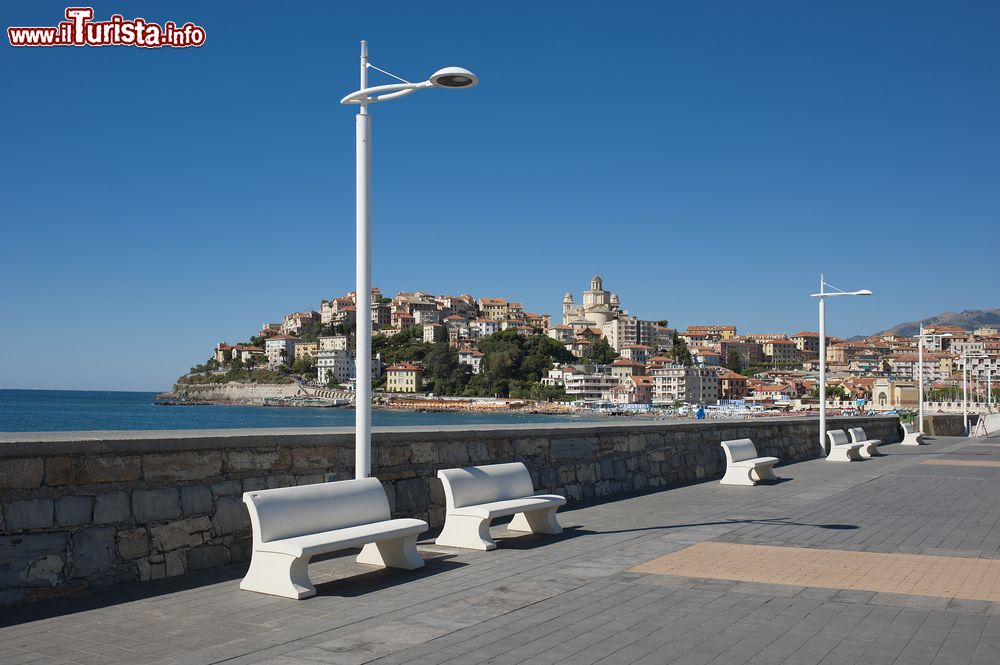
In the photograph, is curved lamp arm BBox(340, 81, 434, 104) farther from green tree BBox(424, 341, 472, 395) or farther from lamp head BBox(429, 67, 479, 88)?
green tree BBox(424, 341, 472, 395)

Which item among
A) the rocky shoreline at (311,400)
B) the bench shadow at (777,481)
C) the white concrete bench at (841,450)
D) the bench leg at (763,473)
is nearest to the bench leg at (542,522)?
the bench leg at (763,473)

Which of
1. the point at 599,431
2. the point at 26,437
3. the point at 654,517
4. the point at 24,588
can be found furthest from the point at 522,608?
the point at 599,431

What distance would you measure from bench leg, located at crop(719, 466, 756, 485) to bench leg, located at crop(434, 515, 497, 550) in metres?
6.94

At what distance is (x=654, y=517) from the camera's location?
9.82 meters

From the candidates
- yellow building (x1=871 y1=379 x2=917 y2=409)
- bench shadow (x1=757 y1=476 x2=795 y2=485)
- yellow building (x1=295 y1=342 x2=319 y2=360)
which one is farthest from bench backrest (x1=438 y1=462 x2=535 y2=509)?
yellow building (x1=295 y1=342 x2=319 y2=360)

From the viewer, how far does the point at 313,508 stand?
6.23 m

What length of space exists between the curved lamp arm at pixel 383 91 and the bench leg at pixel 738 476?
8.74 metres

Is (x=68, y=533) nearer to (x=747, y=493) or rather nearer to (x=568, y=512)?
(x=568, y=512)

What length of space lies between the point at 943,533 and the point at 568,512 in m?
3.82

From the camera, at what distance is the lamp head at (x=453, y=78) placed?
6848 millimetres

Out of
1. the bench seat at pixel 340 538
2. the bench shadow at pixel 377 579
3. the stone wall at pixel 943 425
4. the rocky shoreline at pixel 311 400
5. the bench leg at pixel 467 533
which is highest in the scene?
the bench seat at pixel 340 538

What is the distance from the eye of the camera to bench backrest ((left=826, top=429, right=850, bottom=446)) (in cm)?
1928

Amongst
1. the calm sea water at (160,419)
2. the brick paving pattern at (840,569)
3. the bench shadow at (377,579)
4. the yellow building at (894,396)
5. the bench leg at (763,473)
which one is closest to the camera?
the bench shadow at (377,579)

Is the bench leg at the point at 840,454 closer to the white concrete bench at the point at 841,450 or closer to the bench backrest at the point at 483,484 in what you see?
the white concrete bench at the point at 841,450
